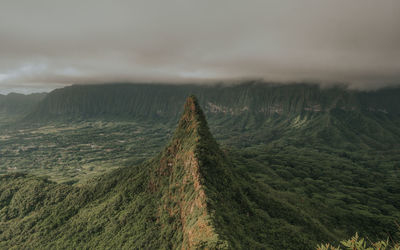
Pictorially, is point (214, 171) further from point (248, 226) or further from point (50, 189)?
point (50, 189)

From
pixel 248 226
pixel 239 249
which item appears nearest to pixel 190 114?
pixel 248 226

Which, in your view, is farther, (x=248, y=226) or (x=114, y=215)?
(x=114, y=215)

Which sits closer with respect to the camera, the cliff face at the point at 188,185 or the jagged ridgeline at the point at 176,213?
the cliff face at the point at 188,185

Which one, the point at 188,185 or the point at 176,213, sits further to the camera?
the point at 188,185

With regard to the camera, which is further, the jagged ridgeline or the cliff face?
the jagged ridgeline

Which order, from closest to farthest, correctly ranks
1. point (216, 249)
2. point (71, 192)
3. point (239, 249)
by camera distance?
point (216, 249), point (239, 249), point (71, 192)

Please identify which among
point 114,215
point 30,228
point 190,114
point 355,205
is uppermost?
point 190,114

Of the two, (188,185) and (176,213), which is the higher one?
(188,185)

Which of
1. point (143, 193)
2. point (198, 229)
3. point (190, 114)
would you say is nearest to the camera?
point (198, 229)
